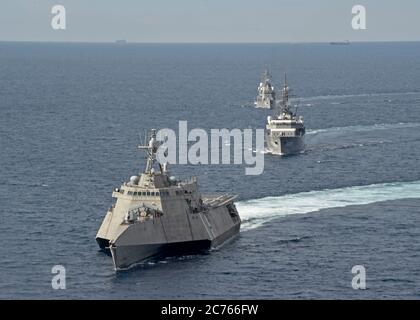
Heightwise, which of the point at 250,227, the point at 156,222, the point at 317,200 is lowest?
the point at 250,227

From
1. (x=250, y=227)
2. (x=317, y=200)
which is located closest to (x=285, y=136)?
(x=317, y=200)

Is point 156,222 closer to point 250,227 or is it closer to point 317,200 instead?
point 250,227

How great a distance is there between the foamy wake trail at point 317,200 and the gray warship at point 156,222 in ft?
34.5

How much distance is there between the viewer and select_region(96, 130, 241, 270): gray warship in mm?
99562

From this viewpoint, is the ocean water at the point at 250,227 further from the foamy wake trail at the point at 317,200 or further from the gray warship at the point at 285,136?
the gray warship at the point at 285,136

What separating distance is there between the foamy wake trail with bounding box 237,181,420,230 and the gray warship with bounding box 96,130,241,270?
Result: 10.5m

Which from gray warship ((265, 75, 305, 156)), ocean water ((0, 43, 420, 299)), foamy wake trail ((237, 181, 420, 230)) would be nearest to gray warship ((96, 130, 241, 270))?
ocean water ((0, 43, 420, 299))

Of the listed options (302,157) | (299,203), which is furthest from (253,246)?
(302,157)

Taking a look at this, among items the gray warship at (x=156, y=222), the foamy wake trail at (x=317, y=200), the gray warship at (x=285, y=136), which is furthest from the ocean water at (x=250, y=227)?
the gray warship at (x=285, y=136)

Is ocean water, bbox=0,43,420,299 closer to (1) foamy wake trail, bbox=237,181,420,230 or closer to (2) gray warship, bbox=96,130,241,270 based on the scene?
(1) foamy wake trail, bbox=237,181,420,230

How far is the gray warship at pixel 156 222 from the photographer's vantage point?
327 feet

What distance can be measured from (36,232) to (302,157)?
72517mm

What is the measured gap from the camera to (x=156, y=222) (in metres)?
102

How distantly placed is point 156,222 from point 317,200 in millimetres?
35331
